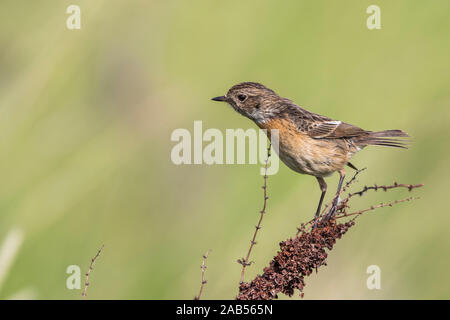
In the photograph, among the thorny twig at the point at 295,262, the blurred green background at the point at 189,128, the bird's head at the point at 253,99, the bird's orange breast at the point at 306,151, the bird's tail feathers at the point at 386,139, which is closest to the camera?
the thorny twig at the point at 295,262

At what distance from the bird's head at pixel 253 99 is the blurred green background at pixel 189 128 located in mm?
1142

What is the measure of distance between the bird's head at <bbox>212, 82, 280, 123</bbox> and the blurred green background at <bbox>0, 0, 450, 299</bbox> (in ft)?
3.75

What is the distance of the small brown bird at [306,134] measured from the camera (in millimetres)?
5637

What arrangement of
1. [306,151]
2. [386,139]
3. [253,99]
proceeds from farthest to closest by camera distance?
[253,99]
[386,139]
[306,151]

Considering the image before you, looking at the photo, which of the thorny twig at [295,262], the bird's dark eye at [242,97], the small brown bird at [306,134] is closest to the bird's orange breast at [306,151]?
the small brown bird at [306,134]

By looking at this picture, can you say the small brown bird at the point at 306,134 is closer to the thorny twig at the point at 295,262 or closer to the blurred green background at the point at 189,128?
the blurred green background at the point at 189,128

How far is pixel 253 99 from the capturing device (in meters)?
6.04

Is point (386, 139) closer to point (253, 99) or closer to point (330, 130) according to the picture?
point (330, 130)

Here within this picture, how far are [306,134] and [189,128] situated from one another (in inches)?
82.0

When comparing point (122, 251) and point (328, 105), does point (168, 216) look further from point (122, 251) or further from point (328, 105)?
point (328, 105)

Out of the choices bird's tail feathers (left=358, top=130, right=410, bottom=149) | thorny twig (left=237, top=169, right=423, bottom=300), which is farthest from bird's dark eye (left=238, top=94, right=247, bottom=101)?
thorny twig (left=237, top=169, right=423, bottom=300)

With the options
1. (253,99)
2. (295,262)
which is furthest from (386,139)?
(295,262)

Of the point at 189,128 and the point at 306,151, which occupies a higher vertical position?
the point at 189,128

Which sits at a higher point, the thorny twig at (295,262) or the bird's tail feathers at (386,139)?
the bird's tail feathers at (386,139)
